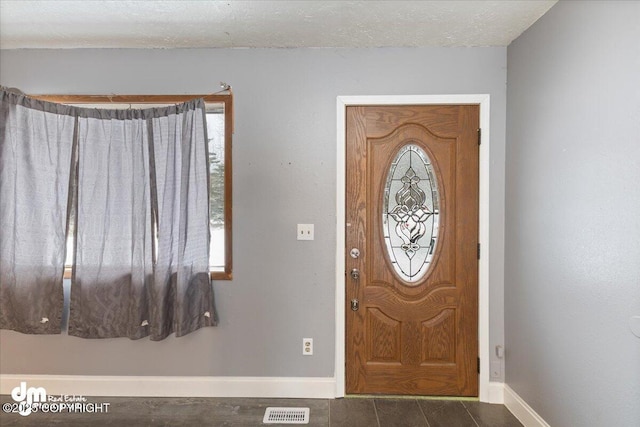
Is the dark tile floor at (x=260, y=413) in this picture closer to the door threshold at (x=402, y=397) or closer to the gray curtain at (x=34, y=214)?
the door threshold at (x=402, y=397)

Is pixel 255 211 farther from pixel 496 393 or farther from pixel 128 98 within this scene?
pixel 496 393

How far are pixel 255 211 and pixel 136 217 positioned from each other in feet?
2.55

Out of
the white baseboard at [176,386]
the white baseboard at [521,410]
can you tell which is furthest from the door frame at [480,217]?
the white baseboard at [176,386]

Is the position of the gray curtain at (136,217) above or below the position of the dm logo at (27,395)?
above

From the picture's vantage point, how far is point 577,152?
1675mm

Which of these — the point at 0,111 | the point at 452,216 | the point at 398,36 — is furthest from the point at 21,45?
the point at 452,216

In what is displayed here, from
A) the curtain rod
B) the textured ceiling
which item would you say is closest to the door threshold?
the curtain rod

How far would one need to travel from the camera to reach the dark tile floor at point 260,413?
6.89 feet

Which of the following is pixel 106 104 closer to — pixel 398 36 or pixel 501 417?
pixel 398 36

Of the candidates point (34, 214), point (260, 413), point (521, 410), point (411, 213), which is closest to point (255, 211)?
point (411, 213)

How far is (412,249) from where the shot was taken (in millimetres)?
2387

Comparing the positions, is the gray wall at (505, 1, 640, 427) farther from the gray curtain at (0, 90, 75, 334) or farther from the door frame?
the gray curtain at (0, 90, 75, 334)

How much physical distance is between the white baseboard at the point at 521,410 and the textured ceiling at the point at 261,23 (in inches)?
90.8

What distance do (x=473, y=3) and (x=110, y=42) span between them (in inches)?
91.0
